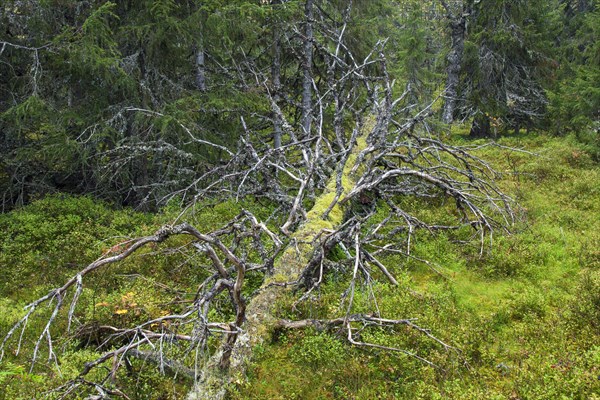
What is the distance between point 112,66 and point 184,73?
2.69 m

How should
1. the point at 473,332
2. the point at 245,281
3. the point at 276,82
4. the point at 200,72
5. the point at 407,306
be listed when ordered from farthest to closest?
the point at 276,82 < the point at 200,72 < the point at 245,281 < the point at 407,306 < the point at 473,332

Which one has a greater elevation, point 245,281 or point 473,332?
point 245,281

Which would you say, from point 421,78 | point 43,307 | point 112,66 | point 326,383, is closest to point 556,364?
point 326,383

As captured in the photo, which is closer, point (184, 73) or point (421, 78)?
point (184, 73)

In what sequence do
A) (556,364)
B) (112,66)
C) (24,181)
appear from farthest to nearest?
1. (24,181)
2. (112,66)
3. (556,364)

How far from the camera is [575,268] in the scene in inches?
304

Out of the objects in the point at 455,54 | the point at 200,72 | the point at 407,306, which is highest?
the point at 200,72

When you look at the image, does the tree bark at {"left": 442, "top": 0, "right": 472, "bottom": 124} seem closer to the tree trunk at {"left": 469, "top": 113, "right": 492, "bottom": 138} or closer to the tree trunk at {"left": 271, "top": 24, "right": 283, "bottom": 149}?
the tree trunk at {"left": 469, "top": 113, "right": 492, "bottom": 138}

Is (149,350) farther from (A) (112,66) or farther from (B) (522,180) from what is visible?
(B) (522,180)

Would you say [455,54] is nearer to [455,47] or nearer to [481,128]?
[455,47]

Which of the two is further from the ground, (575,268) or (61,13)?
(61,13)

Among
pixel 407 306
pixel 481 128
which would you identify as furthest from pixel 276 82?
pixel 481 128

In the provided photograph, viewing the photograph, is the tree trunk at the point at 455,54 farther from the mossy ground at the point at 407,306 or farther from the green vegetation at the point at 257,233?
the mossy ground at the point at 407,306

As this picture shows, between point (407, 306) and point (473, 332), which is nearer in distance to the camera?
point (473, 332)
